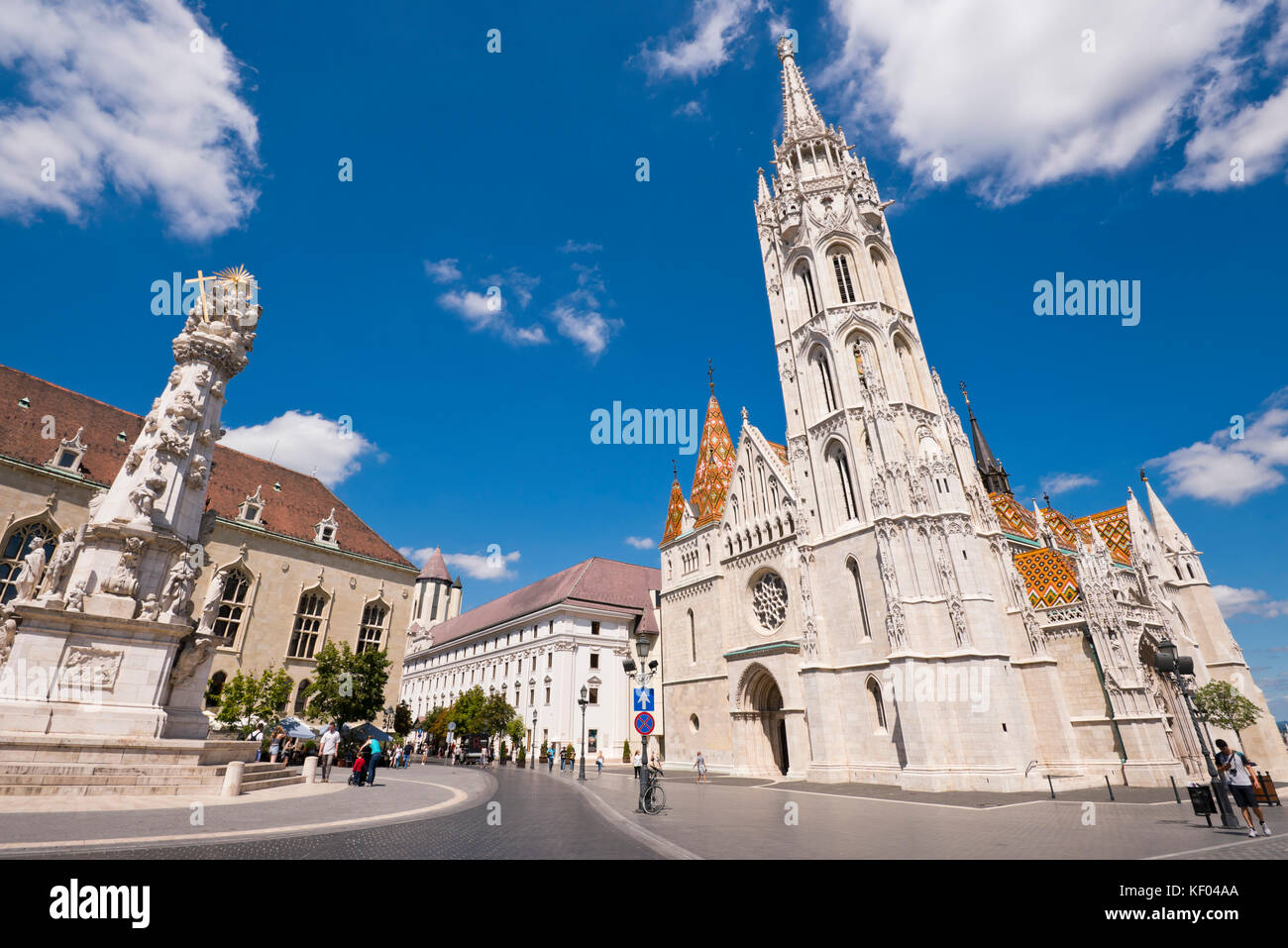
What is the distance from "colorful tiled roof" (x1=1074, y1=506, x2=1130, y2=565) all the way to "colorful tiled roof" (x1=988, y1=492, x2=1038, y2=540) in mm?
3046

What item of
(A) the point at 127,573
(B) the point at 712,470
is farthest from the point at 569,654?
(A) the point at 127,573

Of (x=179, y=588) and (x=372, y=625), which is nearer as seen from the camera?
(x=179, y=588)

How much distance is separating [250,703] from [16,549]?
12.3 m

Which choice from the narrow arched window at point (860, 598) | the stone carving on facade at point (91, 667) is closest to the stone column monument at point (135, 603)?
the stone carving on facade at point (91, 667)

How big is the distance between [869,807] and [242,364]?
77.0 ft

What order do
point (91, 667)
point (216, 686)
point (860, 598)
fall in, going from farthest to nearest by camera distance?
point (216, 686), point (860, 598), point (91, 667)

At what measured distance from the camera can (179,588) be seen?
14.5m

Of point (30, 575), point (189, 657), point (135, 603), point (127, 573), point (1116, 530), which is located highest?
point (1116, 530)

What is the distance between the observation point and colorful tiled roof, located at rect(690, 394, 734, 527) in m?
40.1

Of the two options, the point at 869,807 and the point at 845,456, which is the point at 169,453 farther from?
the point at 845,456

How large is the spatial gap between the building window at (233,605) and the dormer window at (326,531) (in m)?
4.84

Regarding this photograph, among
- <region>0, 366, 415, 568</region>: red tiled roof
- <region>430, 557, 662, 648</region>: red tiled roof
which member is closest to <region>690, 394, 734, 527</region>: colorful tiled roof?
<region>430, 557, 662, 648</region>: red tiled roof

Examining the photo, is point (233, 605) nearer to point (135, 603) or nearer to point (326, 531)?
point (326, 531)
